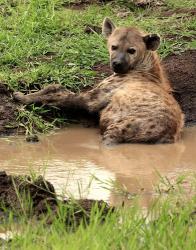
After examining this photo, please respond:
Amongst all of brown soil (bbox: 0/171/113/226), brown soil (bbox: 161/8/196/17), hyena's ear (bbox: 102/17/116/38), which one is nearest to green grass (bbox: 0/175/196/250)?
brown soil (bbox: 0/171/113/226)

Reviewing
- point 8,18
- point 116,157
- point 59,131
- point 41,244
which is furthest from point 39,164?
point 8,18

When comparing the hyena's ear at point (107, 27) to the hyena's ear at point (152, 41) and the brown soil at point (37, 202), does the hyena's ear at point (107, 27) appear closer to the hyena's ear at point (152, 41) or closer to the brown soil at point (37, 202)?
the hyena's ear at point (152, 41)

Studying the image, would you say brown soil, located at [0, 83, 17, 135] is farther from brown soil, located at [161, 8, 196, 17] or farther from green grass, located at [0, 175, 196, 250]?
brown soil, located at [161, 8, 196, 17]

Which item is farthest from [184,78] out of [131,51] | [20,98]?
[20,98]

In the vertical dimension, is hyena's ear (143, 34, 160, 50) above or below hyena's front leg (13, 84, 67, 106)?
above

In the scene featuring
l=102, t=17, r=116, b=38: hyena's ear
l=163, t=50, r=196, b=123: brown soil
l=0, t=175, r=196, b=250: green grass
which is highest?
l=102, t=17, r=116, b=38: hyena's ear

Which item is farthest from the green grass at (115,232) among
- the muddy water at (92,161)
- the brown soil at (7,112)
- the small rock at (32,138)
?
the brown soil at (7,112)

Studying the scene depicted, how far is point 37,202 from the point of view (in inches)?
195

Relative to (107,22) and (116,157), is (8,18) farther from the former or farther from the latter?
(116,157)

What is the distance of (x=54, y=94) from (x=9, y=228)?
3238mm

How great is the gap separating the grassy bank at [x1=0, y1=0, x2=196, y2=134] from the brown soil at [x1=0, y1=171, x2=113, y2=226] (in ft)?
7.60

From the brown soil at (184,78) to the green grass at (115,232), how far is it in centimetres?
361

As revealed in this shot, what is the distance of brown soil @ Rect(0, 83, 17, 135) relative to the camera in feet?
24.1

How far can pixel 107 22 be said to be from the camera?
8.35 metres
